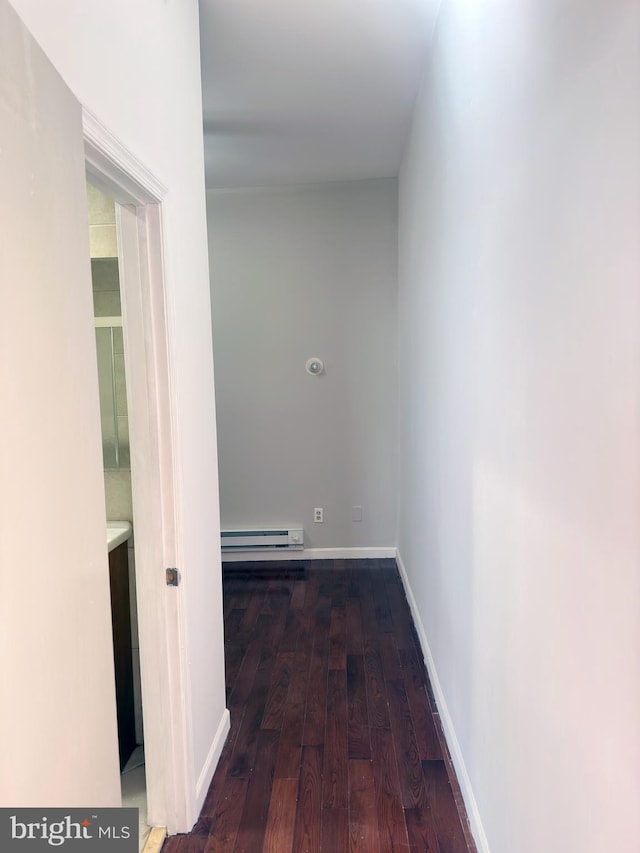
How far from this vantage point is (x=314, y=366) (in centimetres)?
414

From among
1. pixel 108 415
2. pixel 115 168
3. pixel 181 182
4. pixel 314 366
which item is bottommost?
pixel 108 415

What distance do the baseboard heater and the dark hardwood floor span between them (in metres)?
0.71

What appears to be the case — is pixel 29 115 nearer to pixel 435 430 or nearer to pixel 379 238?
pixel 435 430

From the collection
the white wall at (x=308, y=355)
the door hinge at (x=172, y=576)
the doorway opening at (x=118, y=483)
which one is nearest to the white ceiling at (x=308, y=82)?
the white wall at (x=308, y=355)

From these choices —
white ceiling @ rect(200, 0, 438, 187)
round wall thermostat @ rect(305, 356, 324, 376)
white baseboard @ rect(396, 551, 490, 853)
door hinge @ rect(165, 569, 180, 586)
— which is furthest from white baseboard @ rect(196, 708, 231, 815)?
white ceiling @ rect(200, 0, 438, 187)

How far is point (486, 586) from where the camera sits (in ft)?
4.94

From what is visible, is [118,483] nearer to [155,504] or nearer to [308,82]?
[155,504]

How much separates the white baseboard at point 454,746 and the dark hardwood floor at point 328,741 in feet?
0.15

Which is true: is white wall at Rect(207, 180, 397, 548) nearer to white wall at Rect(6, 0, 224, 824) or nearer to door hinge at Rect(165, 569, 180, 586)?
white wall at Rect(6, 0, 224, 824)

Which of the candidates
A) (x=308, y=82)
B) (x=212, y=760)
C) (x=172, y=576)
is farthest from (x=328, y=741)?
(x=308, y=82)

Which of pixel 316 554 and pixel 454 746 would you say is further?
pixel 316 554

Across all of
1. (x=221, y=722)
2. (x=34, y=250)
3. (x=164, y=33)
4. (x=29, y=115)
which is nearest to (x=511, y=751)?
(x=221, y=722)

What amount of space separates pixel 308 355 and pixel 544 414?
3208mm

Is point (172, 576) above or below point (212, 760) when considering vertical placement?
above
